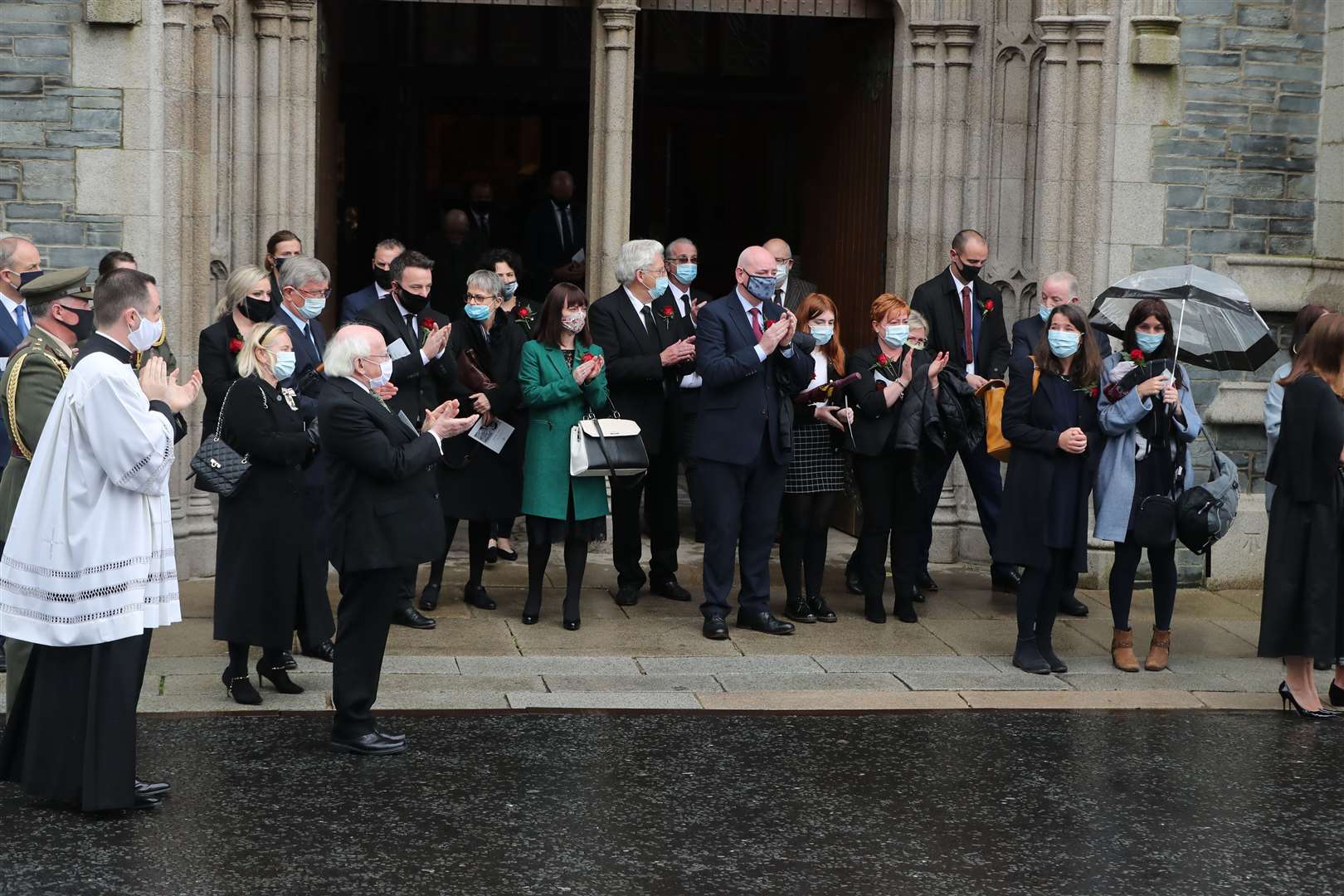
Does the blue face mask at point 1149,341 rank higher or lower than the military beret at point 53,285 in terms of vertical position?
lower

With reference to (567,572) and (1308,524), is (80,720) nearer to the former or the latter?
(567,572)

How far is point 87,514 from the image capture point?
6402mm

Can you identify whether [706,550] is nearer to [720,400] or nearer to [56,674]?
[720,400]

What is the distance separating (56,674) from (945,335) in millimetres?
5463

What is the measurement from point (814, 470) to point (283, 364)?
302cm

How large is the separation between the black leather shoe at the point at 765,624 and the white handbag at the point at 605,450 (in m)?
0.93

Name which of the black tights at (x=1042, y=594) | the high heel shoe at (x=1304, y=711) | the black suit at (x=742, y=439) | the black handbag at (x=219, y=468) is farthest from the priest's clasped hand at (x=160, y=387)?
the high heel shoe at (x=1304, y=711)

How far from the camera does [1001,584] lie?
10797 millimetres

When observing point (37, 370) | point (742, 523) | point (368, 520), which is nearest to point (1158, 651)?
point (742, 523)

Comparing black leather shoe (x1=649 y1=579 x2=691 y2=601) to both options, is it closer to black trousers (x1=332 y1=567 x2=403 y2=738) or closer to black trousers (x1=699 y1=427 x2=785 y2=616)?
black trousers (x1=699 y1=427 x2=785 y2=616)

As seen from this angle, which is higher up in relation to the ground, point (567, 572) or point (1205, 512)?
point (1205, 512)

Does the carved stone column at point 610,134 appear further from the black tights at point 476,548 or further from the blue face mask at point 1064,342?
the blue face mask at point 1064,342

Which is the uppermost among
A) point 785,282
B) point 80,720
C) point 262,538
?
point 785,282

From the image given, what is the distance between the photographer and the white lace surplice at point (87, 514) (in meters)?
6.33
